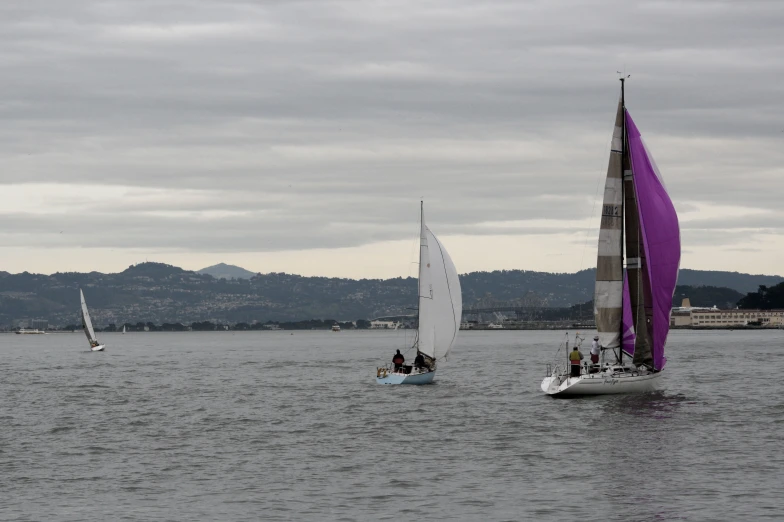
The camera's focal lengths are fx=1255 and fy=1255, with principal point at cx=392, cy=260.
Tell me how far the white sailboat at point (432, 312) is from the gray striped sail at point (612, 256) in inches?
516

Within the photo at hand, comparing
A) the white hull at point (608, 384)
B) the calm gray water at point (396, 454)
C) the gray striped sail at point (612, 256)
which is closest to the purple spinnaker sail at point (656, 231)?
the gray striped sail at point (612, 256)

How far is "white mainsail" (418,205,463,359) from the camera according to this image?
197ft

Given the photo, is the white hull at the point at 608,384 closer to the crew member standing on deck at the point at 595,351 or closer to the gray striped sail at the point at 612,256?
the crew member standing on deck at the point at 595,351

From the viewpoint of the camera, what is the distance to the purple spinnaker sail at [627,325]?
4797cm

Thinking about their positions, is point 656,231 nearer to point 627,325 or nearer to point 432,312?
point 627,325

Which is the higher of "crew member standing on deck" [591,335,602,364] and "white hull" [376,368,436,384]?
"crew member standing on deck" [591,335,602,364]

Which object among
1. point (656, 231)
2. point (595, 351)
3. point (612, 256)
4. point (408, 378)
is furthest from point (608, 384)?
point (408, 378)

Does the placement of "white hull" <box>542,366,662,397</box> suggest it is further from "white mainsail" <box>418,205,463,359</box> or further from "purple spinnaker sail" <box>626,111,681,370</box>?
"white mainsail" <box>418,205,463,359</box>

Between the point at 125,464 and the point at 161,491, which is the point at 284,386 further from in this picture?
the point at 161,491

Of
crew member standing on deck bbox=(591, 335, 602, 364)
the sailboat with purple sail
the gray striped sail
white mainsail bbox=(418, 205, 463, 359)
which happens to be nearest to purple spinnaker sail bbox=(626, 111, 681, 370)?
the sailboat with purple sail

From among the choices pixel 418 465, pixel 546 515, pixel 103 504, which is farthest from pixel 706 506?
pixel 103 504

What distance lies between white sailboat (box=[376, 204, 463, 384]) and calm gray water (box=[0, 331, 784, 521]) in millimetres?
1113

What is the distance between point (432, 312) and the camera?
60094 millimetres

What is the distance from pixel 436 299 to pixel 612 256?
556 inches
